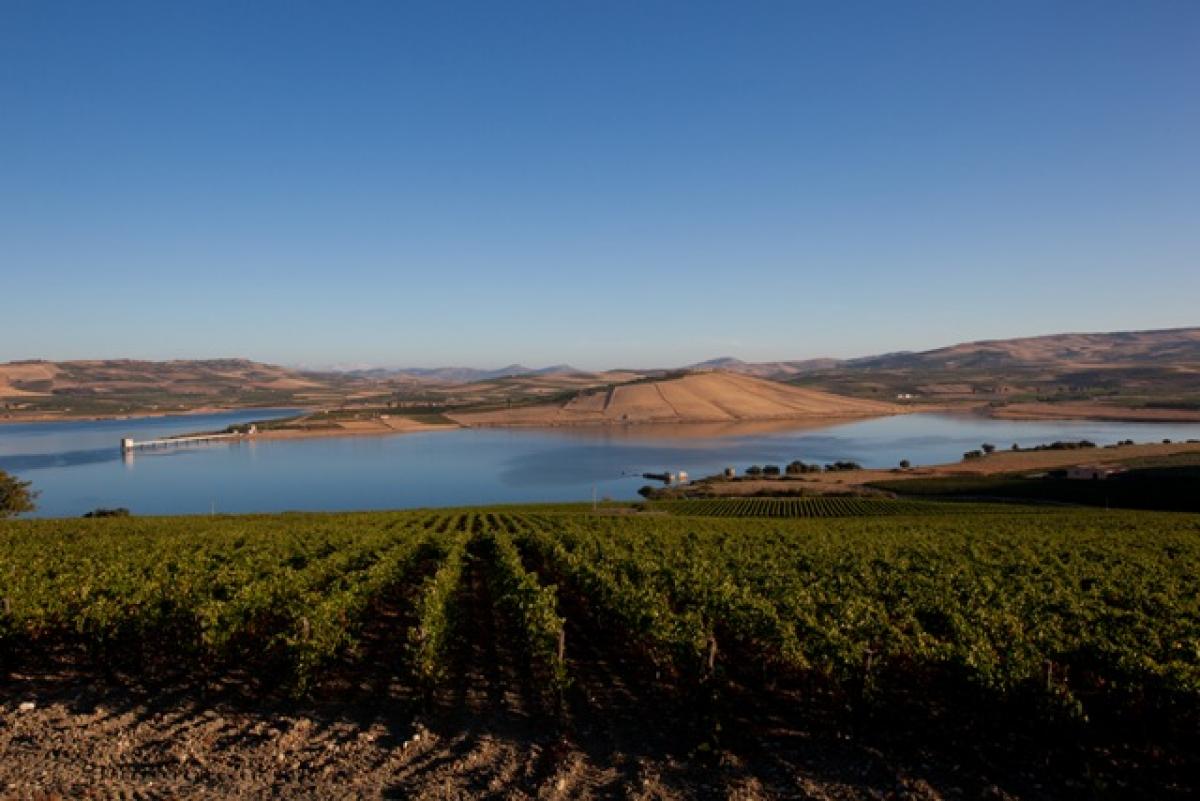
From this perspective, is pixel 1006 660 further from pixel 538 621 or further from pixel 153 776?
pixel 153 776

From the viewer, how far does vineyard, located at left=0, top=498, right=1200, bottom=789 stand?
1210 cm

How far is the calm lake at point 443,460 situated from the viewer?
96250 mm

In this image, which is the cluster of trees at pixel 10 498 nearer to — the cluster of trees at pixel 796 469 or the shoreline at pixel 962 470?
the shoreline at pixel 962 470

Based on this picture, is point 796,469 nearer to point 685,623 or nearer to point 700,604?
point 700,604

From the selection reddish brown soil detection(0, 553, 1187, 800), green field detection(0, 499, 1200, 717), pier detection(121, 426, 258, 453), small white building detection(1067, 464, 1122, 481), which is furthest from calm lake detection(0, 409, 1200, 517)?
reddish brown soil detection(0, 553, 1187, 800)

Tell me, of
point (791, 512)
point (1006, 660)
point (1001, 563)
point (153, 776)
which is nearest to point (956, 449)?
point (791, 512)

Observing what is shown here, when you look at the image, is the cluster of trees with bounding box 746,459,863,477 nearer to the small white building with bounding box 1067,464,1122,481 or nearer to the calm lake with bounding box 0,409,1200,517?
the calm lake with bounding box 0,409,1200,517

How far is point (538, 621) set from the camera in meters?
14.7

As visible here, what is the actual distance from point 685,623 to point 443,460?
4895 inches

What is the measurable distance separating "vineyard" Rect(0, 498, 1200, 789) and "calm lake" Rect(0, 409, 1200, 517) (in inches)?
2748

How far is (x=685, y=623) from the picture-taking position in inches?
569

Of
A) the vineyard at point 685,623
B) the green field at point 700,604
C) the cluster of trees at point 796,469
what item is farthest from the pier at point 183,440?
the vineyard at point 685,623

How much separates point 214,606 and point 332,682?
11.8 ft

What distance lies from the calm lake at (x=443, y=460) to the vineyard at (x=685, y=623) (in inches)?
2748
